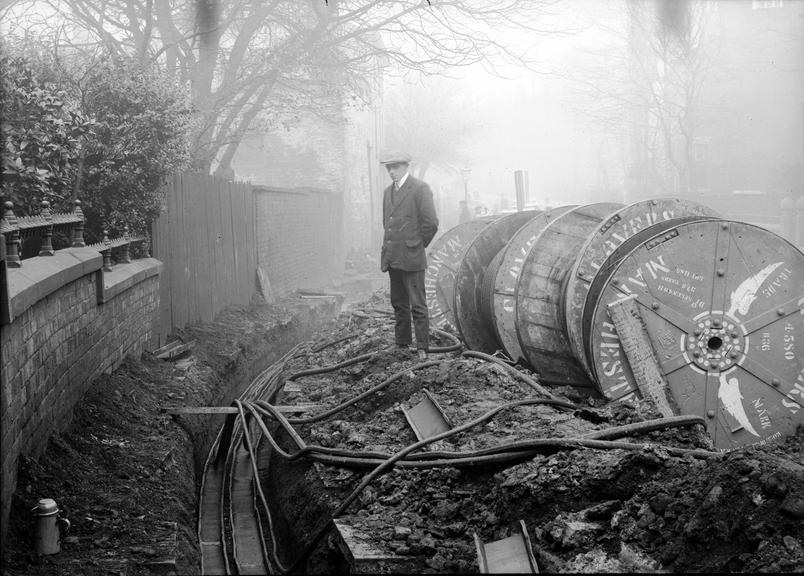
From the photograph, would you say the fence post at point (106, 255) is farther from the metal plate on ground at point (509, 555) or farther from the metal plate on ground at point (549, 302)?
the metal plate on ground at point (509, 555)

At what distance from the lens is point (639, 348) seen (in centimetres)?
675

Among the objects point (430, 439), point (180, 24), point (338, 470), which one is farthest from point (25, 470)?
point (180, 24)

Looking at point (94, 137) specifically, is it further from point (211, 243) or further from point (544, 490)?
point (544, 490)

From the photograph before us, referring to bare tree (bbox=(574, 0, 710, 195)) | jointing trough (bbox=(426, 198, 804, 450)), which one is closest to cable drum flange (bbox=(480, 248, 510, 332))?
jointing trough (bbox=(426, 198, 804, 450))

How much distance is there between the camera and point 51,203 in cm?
907

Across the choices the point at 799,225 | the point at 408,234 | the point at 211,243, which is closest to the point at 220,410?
the point at 408,234

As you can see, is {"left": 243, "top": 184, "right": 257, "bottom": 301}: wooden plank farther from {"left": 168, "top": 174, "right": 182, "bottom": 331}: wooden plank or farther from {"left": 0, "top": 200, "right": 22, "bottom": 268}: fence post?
{"left": 0, "top": 200, "right": 22, "bottom": 268}: fence post

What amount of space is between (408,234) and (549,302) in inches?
76.6

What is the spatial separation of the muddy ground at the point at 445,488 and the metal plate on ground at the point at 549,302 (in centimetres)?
34

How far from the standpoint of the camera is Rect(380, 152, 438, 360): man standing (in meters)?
9.56

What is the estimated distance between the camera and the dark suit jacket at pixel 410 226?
9547 mm

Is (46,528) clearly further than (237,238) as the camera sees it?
No

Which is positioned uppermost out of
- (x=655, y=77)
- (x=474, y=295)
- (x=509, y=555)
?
(x=655, y=77)

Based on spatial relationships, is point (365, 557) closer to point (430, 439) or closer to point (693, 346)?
point (430, 439)
